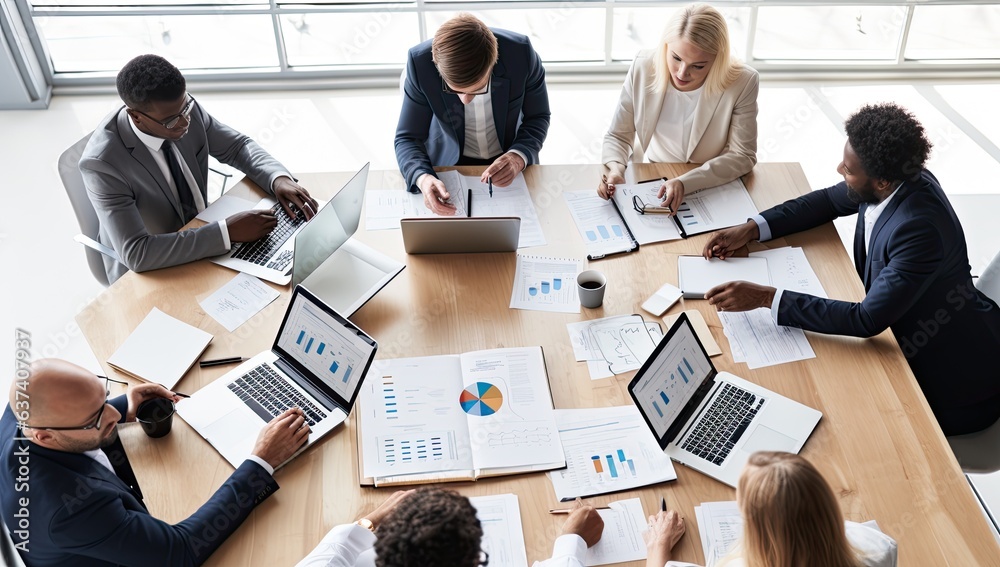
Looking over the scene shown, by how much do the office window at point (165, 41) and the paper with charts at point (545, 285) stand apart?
318 cm

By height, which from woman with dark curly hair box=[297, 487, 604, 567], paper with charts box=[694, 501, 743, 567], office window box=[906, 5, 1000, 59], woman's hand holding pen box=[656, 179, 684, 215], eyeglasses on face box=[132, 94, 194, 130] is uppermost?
eyeglasses on face box=[132, 94, 194, 130]

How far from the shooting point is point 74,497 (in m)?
1.78

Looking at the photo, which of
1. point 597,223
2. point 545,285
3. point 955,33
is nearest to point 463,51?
point 597,223

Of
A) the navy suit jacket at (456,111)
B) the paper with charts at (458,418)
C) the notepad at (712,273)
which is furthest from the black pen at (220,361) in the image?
the notepad at (712,273)

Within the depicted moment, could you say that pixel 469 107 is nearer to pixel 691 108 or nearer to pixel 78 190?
pixel 691 108

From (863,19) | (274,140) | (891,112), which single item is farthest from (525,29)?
(891,112)

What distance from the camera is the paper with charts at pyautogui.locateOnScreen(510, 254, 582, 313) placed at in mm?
2543

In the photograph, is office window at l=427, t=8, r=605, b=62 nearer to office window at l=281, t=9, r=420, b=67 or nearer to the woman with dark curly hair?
office window at l=281, t=9, r=420, b=67

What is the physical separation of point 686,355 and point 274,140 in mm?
3347

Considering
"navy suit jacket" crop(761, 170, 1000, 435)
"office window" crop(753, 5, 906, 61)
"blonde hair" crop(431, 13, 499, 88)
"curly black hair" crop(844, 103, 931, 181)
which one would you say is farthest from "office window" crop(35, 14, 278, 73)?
"navy suit jacket" crop(761, 170, 1000, 435)

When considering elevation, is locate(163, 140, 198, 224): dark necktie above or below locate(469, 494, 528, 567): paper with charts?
above

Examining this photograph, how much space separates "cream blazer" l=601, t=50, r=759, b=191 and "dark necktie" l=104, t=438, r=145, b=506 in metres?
1.99

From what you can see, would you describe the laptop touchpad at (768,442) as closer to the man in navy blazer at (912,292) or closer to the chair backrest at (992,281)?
the man in navy blazer at (912,292)

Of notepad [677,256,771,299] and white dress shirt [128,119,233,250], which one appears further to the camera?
white dress shirt [128,119,233,250]
